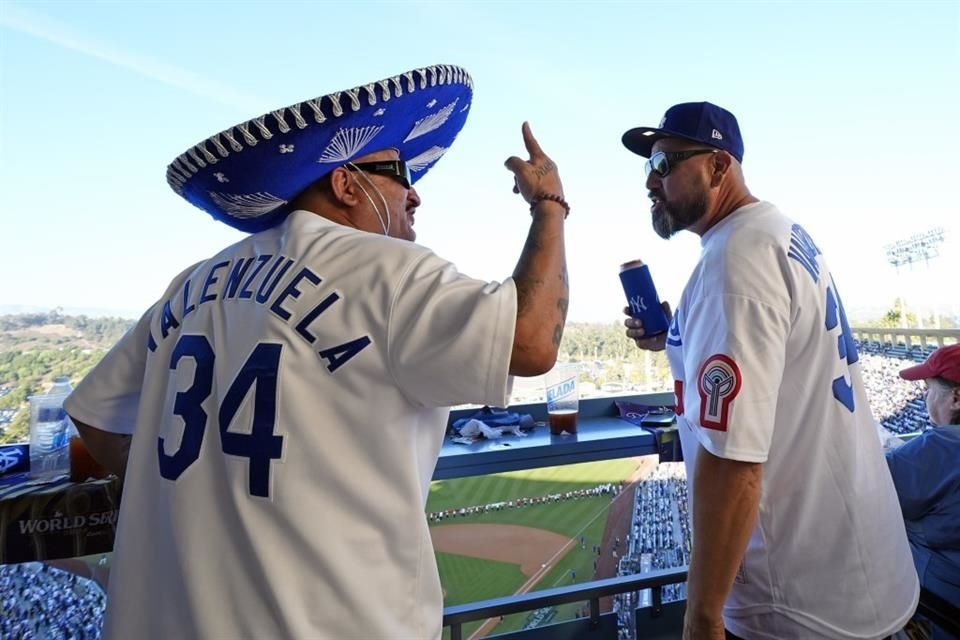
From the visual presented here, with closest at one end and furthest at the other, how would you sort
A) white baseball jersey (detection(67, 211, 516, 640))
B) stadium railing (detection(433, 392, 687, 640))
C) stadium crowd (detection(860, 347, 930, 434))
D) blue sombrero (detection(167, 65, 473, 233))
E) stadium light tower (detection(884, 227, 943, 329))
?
white baseball jersey (detection(67, 211, 516, 640)) < blue sombrero (detection(167, 65, 473, 233)) < stadium railing (detection(433, 392, 687, 640)) < stadium crowd (detection(860, 347, 930, 434)) < stadium light tower (detection(884, 227, 943, 329))

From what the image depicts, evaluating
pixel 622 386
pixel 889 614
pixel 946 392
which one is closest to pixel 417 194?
pixel 889 614

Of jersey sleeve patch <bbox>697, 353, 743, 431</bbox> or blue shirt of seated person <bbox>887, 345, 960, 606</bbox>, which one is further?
blue shirt of seated person <bbox>887, 345, 960, 606</bbox>

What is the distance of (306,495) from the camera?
55cm

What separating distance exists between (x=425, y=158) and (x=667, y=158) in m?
0.54

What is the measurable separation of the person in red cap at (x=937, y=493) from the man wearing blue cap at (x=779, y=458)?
89 centimetres

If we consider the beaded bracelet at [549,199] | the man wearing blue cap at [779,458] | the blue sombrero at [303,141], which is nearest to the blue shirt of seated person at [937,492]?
the man wearing blue cap at [779,458]

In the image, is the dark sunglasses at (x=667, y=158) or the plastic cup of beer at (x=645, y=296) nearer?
the dark sunglasses at (x=667, y=158)

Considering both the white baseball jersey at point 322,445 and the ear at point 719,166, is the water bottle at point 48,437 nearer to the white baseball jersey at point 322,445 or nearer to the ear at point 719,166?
the white baseball jersey at point 322,445

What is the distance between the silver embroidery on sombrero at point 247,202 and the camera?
0.80 m

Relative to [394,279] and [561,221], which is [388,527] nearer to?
[394,279]

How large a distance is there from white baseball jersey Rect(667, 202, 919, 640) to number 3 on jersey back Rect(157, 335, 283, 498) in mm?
622

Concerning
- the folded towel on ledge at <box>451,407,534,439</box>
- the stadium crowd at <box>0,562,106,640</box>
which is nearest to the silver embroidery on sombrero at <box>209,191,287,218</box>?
the folded towel on ledge at <box>451,407,534,439</box>

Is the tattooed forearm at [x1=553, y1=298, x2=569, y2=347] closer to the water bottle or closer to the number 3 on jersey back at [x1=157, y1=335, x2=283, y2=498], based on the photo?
the number 3 on jersey back at [x1=157, y1=335, x2=283, y2=498]

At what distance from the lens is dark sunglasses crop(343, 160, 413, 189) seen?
31.4 inches
